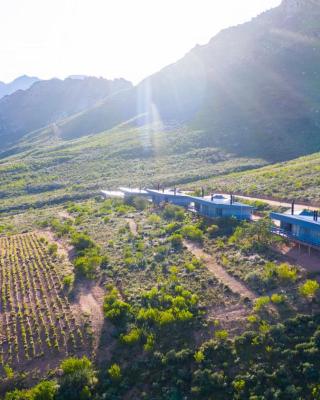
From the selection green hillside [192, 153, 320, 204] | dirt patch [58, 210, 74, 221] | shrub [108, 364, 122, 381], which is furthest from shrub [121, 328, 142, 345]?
dirt patch [58, 210, 74, 221]

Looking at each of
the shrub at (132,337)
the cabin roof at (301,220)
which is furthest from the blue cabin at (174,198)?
the shrub at (132,337)

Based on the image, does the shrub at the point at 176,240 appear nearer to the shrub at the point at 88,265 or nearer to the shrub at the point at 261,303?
the shrub at the point at 88,265

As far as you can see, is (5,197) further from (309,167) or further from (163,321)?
(163,321)

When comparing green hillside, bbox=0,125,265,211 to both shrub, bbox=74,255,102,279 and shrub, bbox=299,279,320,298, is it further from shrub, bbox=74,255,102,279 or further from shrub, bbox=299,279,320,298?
shrub, bbox=299,279,320,298

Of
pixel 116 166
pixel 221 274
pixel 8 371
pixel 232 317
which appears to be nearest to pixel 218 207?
pixel 221 274

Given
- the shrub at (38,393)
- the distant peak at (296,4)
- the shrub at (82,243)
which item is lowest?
the shrub at (38,393)

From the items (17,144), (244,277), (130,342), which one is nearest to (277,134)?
(244,277)

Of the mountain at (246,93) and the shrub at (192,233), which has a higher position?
the mountain at (246,93)
